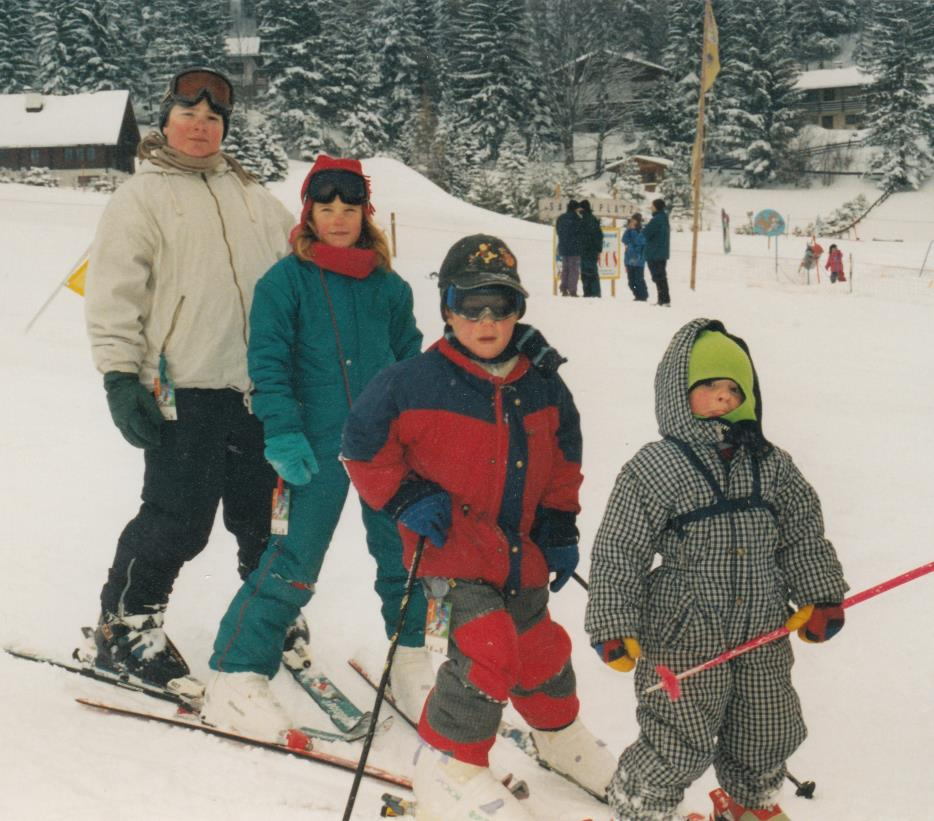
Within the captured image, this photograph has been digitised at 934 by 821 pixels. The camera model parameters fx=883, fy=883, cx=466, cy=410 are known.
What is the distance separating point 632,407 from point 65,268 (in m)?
10.1

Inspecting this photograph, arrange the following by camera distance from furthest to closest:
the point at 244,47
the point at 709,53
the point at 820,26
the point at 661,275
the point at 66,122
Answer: the point at 244,47, the point at 820,26, the point at 66,122, the point at 709,53, the point at 661,275

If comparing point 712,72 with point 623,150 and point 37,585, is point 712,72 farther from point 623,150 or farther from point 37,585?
point 623,150

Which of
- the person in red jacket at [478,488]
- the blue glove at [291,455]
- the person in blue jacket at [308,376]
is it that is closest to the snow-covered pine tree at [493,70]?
the person in blue jacket at [308,376]

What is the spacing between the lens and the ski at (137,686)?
2.71 meters

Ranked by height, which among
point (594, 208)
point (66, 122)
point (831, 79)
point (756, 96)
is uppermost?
point (831, 79)

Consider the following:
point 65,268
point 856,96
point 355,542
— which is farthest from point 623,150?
point 355,542

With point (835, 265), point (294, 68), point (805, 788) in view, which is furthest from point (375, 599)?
point (294, 68)

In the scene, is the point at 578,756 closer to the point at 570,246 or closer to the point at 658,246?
the point at 658,246

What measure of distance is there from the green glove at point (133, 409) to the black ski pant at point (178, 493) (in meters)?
0.10

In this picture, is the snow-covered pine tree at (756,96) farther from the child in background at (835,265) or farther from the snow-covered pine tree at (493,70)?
the child in background at (835,265)

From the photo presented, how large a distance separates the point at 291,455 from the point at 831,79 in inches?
2123

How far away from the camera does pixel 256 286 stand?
2744 millimetres

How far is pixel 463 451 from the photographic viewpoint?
2.28 metres

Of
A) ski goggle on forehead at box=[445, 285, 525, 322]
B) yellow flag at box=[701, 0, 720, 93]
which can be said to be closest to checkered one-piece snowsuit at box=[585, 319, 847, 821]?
ski goggle on forehead at box=[445, 285, 525, 322]
